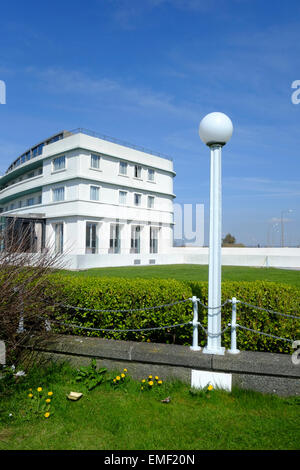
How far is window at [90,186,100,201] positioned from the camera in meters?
30.6

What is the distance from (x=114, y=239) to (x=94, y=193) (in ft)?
16.0

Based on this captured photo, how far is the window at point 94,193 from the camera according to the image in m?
30.6

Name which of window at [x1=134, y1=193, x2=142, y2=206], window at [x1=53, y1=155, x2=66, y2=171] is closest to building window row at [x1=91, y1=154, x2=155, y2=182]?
window at [x1=134, y1=193, x2=142, y2=206]

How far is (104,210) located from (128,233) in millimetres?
3786

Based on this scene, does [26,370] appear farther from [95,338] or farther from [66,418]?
[66,418]

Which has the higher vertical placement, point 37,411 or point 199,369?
point 199,369

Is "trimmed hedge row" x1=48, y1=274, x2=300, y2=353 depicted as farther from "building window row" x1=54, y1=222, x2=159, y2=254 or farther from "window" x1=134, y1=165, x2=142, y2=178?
"window" x1=134, y1=165, x2=142, y2=178

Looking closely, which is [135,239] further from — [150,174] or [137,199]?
[150,174]

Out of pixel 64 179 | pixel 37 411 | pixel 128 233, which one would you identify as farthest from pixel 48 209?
pixel 37 411

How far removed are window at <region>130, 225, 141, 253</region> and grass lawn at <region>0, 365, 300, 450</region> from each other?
29.8 meters

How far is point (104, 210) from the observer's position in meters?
31.2

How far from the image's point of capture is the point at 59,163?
32.3 m

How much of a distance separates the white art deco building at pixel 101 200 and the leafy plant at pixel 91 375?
19.8 metres

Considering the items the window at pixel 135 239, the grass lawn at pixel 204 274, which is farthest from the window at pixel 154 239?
the grass lawn at pixel 204 274
